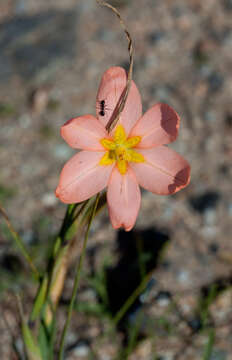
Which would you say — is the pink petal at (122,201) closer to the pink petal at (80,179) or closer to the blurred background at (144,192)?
the pink petal at (80,179)

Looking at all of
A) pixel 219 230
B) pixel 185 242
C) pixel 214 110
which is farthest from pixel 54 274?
pixel 214 110

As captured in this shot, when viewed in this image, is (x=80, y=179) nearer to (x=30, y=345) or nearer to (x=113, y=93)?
(x=113, y=93)

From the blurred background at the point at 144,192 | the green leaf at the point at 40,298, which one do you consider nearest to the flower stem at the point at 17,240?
the green leaf at the point at 40,298

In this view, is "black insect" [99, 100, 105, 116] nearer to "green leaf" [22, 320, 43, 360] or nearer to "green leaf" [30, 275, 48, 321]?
"green leaf" [30, 275, 48, 321]

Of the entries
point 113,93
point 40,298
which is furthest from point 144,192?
point 113,93

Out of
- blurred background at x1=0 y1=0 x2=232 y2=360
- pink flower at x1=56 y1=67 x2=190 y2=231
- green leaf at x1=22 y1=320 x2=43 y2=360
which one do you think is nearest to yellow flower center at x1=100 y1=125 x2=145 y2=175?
pink flower at x1=56 y1=67 x2=190 y2=231

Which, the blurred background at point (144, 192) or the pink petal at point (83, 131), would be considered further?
the blurred background at point (144, 192)
